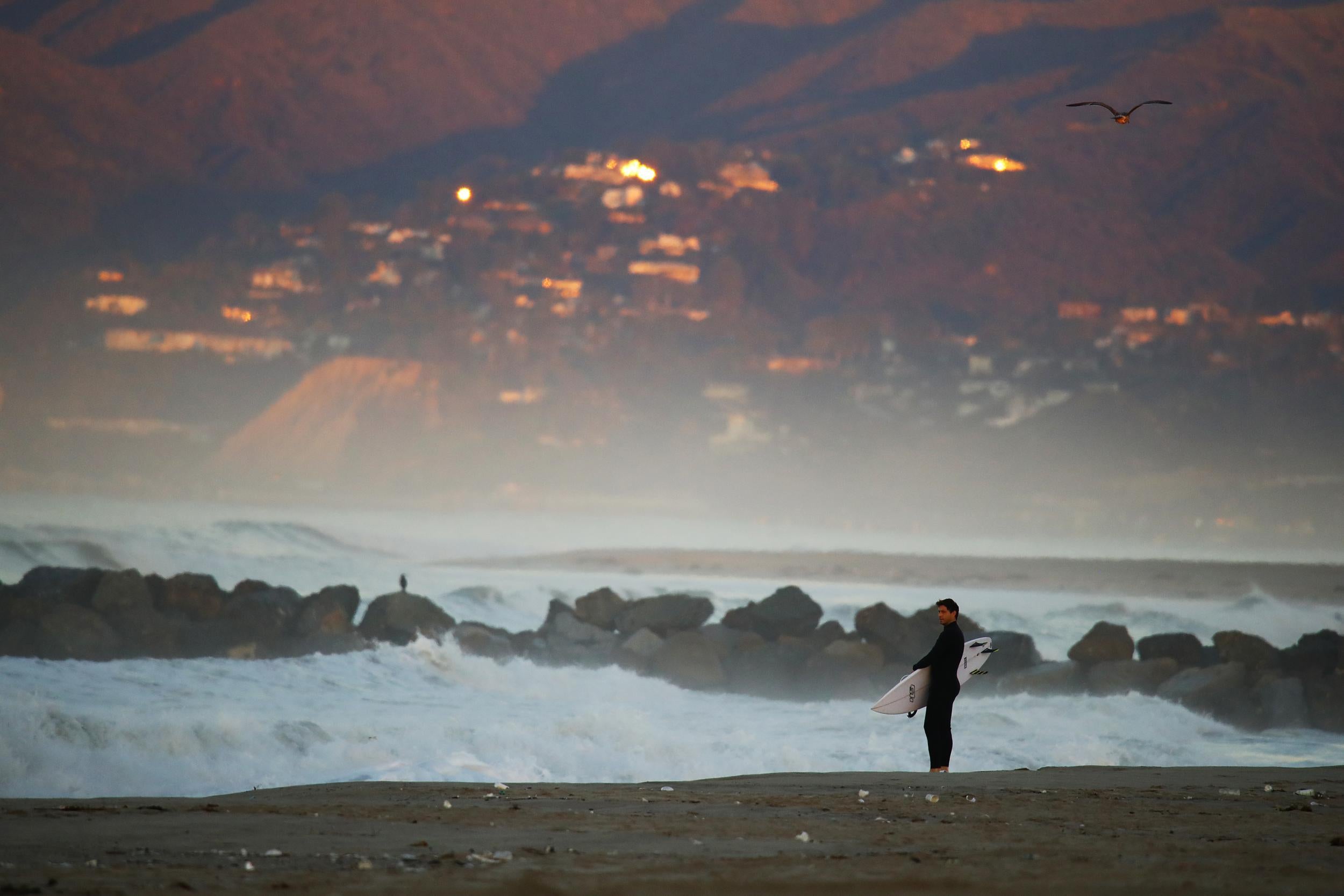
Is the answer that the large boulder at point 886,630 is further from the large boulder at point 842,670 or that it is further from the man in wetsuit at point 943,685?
the man in wetsuit at point 943,685

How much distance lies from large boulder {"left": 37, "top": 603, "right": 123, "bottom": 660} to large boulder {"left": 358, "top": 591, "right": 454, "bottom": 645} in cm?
388

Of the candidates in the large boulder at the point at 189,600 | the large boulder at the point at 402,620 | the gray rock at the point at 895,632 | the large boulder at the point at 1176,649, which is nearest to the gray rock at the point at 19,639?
the large boulder at the point at 189,600

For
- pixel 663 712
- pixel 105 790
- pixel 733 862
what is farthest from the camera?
pixel 663 712

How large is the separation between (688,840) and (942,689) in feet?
12.5

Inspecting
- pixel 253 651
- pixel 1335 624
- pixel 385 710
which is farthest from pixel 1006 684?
pixel 1335 624

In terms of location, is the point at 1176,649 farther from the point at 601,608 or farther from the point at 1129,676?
the point at 601,608

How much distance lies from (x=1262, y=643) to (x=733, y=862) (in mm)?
18202

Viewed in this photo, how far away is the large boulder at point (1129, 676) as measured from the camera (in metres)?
19.8

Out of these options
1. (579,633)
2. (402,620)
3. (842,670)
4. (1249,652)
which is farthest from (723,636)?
(1249,652)

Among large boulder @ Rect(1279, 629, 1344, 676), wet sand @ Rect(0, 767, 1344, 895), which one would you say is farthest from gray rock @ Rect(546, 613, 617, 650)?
wet sand @ Rect(0, 767, 1344, 895)

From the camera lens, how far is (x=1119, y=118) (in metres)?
17.5

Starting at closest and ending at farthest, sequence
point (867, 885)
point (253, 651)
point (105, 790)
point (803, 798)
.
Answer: point (867, 885)
point (803, 798)
point (105, 790)
point (253, 651)

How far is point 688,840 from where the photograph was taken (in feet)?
21.4

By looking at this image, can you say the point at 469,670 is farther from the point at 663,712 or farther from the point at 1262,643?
the point at 1262,643
